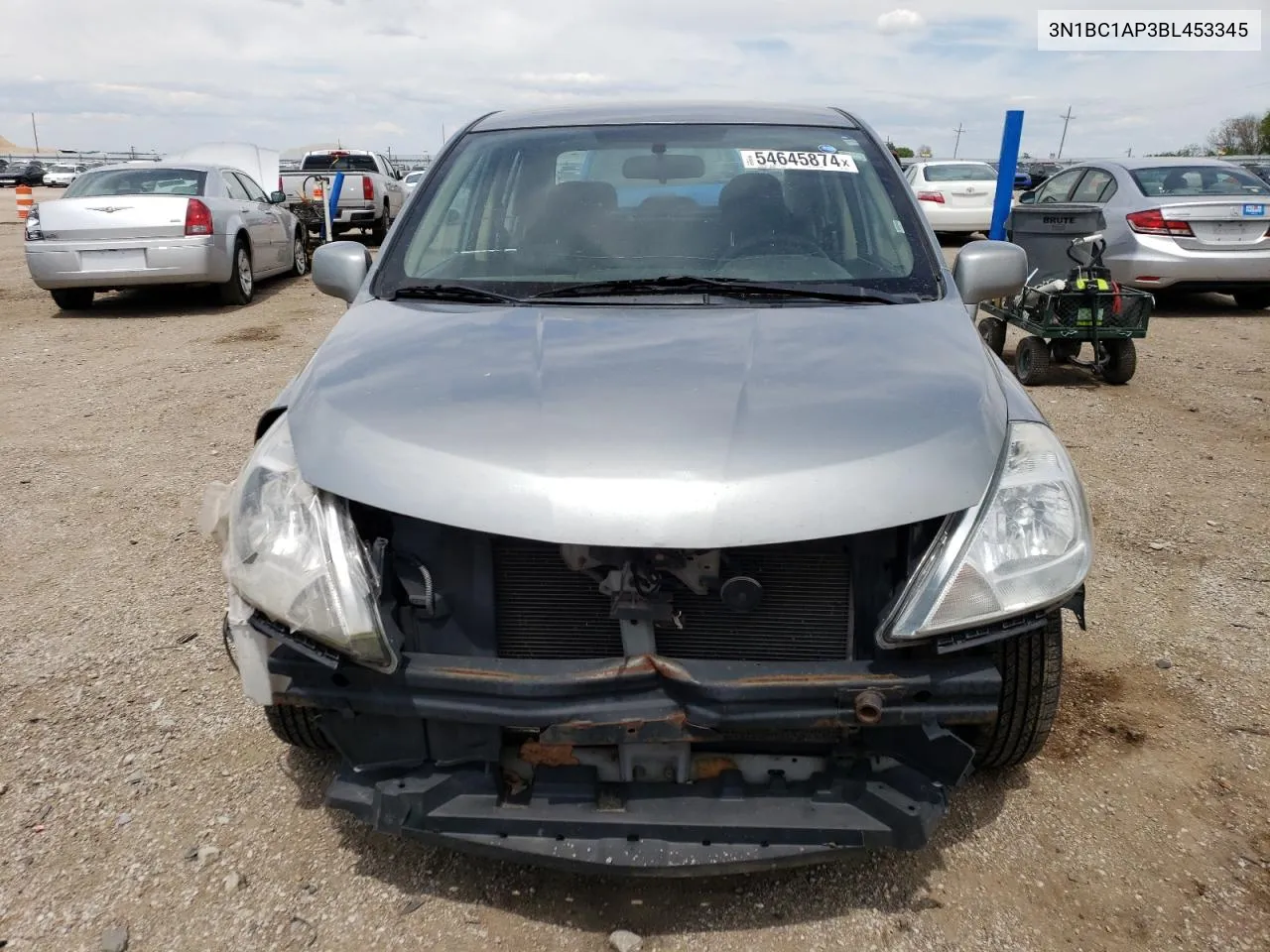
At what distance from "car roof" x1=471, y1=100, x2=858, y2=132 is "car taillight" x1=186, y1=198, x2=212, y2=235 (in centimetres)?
703

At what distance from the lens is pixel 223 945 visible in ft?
6.89

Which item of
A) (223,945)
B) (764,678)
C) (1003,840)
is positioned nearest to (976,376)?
(764,678)

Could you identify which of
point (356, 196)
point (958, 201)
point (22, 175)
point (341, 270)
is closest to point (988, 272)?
point (341, 270)

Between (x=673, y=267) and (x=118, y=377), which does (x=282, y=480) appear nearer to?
(x=673, y=267)

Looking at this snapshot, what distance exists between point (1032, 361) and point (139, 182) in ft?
28.8

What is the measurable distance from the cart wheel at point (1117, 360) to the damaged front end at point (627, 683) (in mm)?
5949

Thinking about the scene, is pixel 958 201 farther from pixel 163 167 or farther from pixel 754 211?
pixel 754 211

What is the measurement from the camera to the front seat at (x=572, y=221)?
2.98 m

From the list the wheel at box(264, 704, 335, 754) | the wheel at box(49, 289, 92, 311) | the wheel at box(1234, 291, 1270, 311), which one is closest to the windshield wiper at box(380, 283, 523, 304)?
the wheel at box(264, 704, 335, 754)

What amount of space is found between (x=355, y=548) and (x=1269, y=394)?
7081mm

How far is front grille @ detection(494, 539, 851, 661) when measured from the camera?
2002 mm

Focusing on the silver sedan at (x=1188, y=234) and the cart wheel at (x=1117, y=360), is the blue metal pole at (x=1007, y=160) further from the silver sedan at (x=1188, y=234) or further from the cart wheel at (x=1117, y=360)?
the cart wheel at (x=1117, y=360)

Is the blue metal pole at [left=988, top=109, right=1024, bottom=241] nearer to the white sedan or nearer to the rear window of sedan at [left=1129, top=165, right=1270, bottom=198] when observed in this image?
the rear window of sedan at [left=1129, top=165, right=1270, bottom=198]

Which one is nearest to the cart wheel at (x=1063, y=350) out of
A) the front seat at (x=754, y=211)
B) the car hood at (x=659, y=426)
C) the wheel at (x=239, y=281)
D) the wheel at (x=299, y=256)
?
the front seat at (x=754, y=211)
